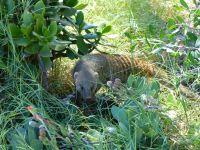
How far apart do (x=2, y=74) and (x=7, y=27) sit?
362 millimetres

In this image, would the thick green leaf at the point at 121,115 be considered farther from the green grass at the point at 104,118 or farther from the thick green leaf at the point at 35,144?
the thick green leaf at the point at 35,144

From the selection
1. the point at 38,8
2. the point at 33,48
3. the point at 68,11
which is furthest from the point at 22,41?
the point at 68,11

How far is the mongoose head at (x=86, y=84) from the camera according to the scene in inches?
113

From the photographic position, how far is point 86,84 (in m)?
2.93

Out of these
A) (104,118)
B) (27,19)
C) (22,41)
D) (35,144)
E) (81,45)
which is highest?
(27,19)

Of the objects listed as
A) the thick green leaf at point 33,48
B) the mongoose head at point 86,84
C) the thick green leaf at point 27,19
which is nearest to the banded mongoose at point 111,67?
the mongoose head at point 86,84

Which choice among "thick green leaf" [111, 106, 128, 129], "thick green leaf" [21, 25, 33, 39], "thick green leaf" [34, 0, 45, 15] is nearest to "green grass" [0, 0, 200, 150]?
"thick green leaf" [111, 106, 128, 129]

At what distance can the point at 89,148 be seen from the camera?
81.8 inches

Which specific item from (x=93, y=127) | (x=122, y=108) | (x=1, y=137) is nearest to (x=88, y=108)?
(x=93, y=127)

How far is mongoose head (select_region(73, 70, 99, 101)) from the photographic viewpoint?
286 centimetres

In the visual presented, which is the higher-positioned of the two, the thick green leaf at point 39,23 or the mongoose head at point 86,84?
the thick green leaf at point 39,23

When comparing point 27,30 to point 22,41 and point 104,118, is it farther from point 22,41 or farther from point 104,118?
point 104,118

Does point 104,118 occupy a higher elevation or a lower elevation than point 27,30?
lower

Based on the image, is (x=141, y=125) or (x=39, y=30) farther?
(x=39, y=30)
